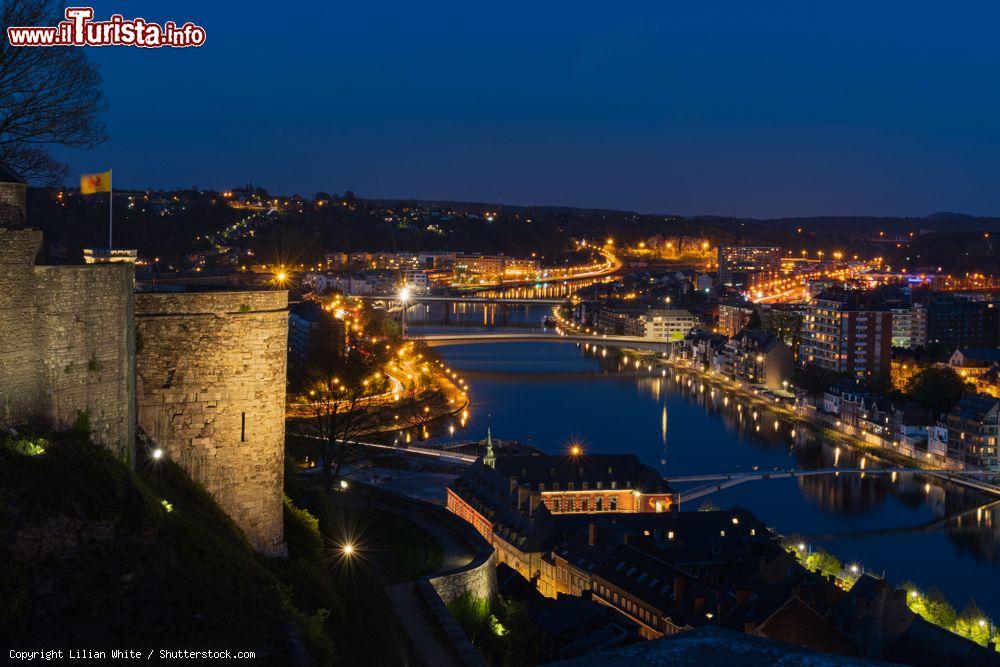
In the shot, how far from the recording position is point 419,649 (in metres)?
4.27

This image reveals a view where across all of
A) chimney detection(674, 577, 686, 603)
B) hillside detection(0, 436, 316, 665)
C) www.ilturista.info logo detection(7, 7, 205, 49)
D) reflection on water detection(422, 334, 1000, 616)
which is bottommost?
reflection on water detection(422, 334, 1000, 616)

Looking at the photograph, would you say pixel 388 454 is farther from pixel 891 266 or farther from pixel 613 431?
pixel 891 266

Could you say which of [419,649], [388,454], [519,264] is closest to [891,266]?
[519,264]

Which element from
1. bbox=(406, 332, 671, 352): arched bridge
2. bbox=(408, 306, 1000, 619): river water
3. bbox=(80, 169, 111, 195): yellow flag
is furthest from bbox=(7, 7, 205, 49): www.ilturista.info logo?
bbox=(406, 332, 671, 352): arched bridge

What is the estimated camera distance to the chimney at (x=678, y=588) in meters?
9.54

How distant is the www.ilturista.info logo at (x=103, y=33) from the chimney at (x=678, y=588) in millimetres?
6301

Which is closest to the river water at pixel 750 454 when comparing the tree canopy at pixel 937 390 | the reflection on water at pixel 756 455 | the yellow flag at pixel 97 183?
the reflection on water at pixel 756 455

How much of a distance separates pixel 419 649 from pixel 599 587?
6.22 meters

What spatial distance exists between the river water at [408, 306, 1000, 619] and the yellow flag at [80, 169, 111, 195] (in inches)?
365

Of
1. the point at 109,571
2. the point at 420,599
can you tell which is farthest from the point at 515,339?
the point at 109,571

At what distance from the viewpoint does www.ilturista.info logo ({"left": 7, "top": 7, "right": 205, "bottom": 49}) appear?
14.3 feet

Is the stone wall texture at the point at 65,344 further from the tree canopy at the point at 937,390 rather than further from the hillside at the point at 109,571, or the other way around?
the tree canopy at the point at 937,390

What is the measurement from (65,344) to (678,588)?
696 cm

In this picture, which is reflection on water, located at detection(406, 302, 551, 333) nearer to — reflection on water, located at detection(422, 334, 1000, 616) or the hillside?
reflection on water, located at detection(422, 334, 1000, 616)
